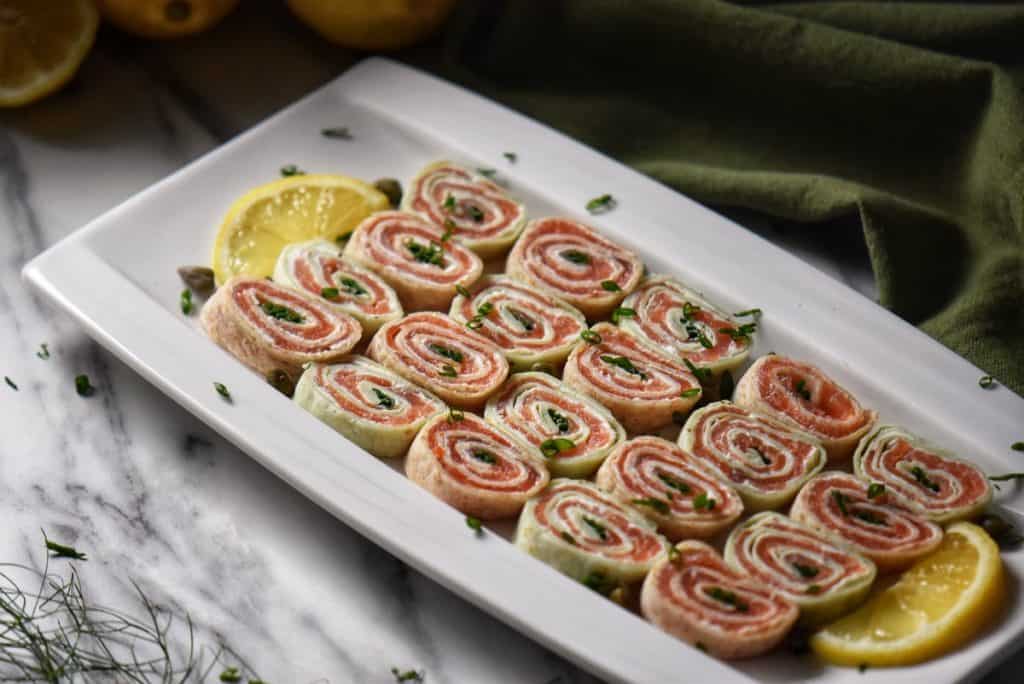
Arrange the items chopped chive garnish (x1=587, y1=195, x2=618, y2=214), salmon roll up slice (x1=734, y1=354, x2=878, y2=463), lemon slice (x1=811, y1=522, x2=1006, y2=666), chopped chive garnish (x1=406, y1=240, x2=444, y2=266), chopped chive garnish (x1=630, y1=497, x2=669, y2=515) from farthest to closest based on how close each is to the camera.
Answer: chopped chive garnish (x1=587, y1=195, x2=618, y2=214)
chopped chive garnish (x1=406, y1=240, x2=444, y2=266)
salmon roll up slice (x1=734, y1=354, x2=878, y2=463)
chopped chive garnish (x1=630, y1=497, x2=669, y2=515)
lemon slice (x1=811, y1=522, x2=1006, y2=666)

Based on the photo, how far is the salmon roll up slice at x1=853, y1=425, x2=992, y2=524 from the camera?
295cm

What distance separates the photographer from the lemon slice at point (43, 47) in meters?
3.95

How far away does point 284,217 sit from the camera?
3.63 meters

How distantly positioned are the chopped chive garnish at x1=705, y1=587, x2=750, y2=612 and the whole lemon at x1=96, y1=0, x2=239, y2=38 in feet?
7.92

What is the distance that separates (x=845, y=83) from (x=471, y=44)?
1.14 metres

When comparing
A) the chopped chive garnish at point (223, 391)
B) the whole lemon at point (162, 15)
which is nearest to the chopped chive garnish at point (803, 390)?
the chopped chive garnish at point (223, 391)

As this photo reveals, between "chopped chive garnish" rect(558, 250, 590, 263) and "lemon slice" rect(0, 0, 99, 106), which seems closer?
"chopped chive garnish" rect(558, 250, 590, 263)

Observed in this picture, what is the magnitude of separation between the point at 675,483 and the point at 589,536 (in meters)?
0.24

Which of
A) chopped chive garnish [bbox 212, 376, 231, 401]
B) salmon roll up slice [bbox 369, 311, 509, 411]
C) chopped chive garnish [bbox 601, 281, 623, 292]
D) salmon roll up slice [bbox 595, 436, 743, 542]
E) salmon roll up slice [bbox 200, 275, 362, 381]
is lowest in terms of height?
chopped chive garnish [bbox 212, 376, 231, 401]

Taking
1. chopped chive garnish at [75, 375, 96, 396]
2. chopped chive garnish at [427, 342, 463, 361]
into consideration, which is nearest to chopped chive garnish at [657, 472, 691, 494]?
chopped chive garnish at [427, 342, 463, 361]

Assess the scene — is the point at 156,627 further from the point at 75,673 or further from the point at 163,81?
the point at 163,81

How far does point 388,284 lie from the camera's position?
3480 mm

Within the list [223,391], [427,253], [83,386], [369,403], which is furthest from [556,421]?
[83,386]

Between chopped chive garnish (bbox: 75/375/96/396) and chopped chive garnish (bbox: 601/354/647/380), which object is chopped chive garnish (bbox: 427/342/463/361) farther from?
chopped chive garnish (bbox: 75/375/96/396)
